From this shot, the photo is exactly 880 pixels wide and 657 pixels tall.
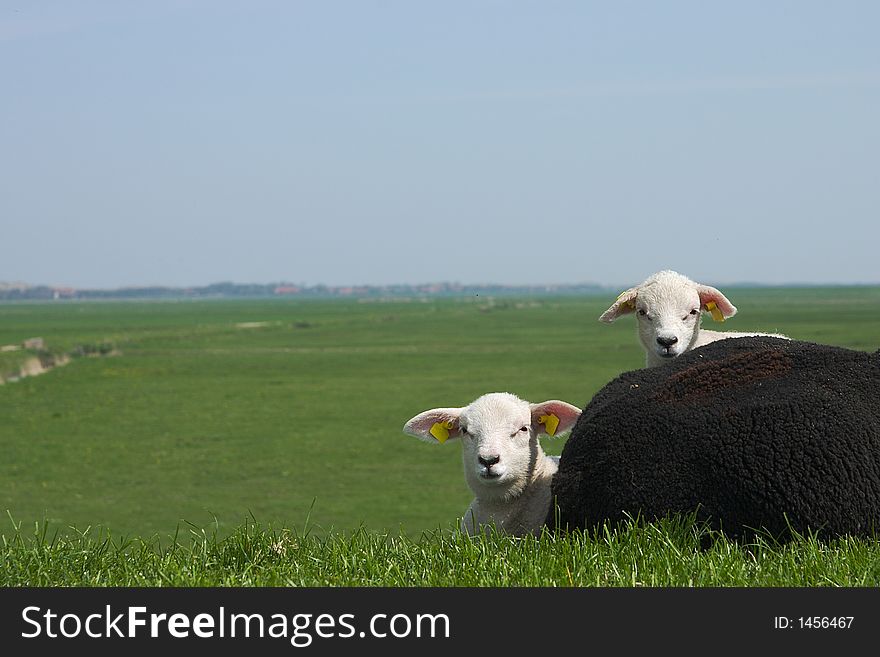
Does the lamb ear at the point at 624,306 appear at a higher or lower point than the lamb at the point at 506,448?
higher

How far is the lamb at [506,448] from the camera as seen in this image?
648 centimetres

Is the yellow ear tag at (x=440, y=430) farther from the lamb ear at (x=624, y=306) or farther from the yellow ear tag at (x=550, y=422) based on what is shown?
the lamb ear at (x=624, y=306)

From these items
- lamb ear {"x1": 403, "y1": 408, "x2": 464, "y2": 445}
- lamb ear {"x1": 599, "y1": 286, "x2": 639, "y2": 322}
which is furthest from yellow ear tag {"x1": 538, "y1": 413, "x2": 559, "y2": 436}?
lamb ear {"x1": 599, "y1": 286, "x2": 639, "y2": 322}

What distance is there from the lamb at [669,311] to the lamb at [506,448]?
1.23m

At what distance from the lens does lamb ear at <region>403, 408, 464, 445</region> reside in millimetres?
6730

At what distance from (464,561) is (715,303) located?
12.5 ft

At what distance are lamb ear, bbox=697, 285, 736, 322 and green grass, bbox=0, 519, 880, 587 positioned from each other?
2948mm

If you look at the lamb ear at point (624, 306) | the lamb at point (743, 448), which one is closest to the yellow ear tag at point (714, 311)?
the lamb ear at point (624, 306)

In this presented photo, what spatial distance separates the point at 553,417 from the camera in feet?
22.1

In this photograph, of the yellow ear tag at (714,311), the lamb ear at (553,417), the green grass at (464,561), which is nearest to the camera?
the green grass at (464,561)

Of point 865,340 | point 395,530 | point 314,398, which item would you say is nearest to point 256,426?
point 314,398

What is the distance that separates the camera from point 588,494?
5.79 m

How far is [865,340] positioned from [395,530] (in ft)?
179

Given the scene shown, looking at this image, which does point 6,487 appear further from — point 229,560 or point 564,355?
point 564,355
